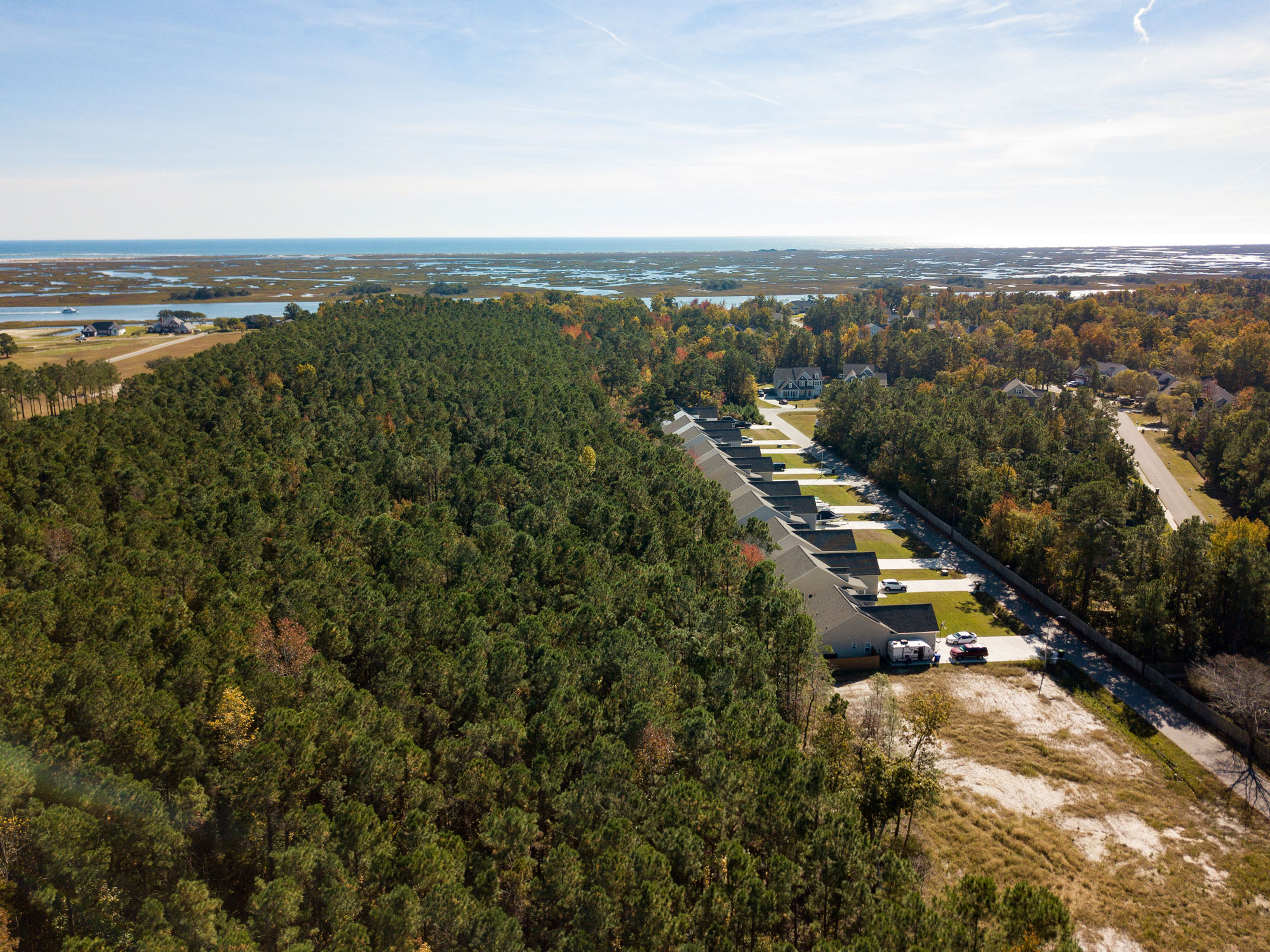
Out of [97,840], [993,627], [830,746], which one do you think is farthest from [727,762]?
[993,627]

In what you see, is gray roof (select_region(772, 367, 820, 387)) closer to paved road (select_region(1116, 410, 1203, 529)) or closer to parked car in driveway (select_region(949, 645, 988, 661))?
paved road (select_region(1116, 410, 1203, 529))

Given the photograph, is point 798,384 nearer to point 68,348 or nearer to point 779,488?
point 779,488

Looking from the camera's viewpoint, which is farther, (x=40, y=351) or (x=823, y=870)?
(x=40, y=351)

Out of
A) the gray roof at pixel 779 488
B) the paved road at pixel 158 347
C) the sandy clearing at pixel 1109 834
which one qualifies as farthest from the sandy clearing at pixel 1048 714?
the paved road at pixel 158 347

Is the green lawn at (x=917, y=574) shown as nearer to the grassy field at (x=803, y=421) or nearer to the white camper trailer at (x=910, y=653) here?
the white camper trailer at (x=910, y=653)

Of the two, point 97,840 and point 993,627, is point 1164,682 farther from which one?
point 97,840
